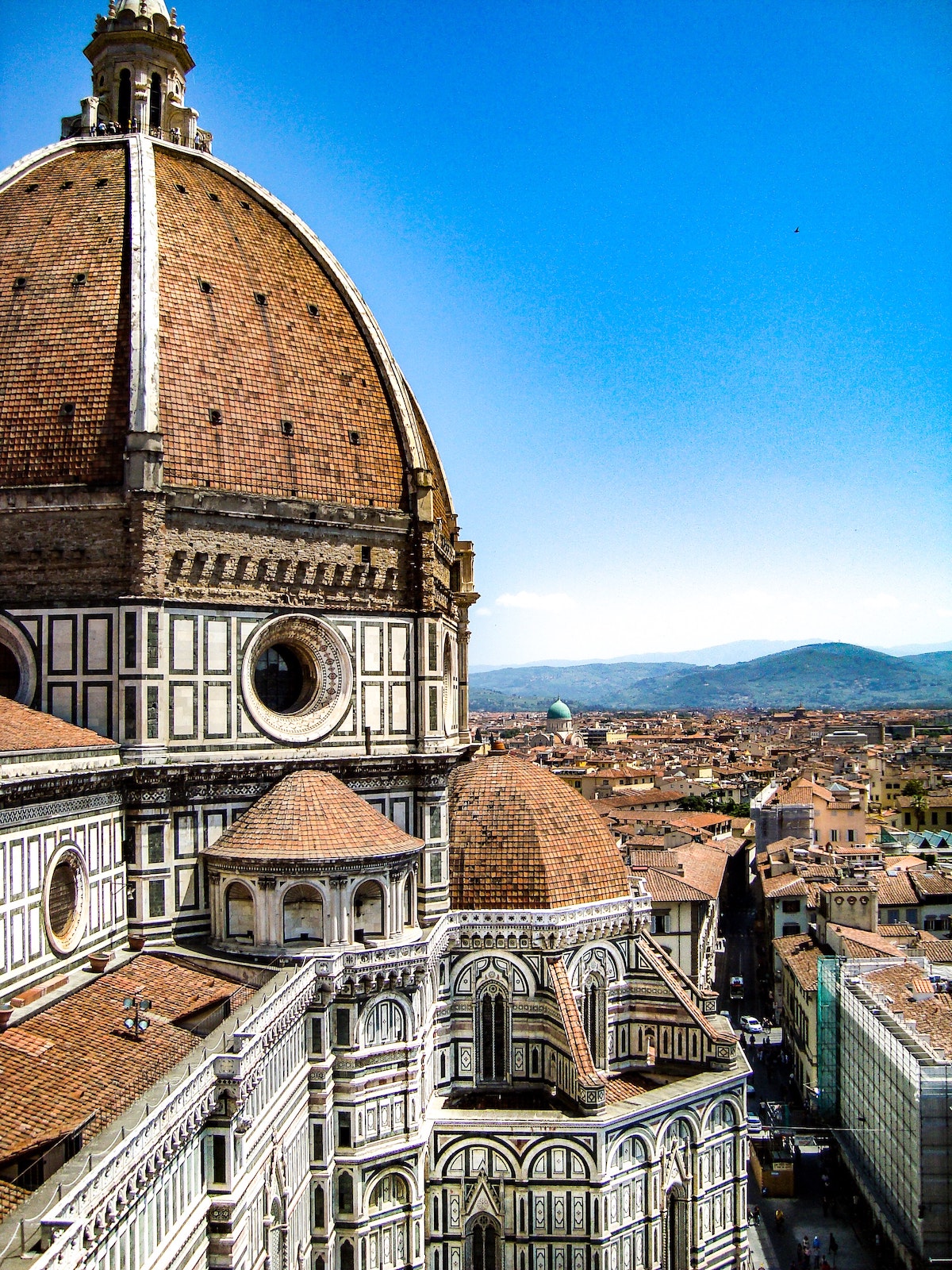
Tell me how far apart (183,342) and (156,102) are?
887cm

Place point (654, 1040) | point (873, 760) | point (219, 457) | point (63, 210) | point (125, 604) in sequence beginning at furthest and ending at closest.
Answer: point (873, 760)
point (654, 1040)
point (63, 210)
point (219, 457)
point (125, 604)

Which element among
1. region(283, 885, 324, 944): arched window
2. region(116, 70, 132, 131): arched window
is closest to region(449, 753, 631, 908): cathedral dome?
region(283, 885, 324, 944): arched window

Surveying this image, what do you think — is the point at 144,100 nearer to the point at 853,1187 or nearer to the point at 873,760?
the point at 853,1187

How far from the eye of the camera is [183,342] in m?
21.9

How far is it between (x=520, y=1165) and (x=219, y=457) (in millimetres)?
14335

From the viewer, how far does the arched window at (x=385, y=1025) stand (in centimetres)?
2000

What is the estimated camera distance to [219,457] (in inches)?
853

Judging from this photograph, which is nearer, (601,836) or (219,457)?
(219,457)

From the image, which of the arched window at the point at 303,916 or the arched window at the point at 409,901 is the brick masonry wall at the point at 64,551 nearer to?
the arched window at the point at 303,916

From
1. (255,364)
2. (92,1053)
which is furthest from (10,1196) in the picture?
(255,364)

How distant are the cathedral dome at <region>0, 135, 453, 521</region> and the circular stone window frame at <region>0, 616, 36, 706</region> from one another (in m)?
2.54

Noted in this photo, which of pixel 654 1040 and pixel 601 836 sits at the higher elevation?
pixel 601 836

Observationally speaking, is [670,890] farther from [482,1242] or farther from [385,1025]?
[385,1025]

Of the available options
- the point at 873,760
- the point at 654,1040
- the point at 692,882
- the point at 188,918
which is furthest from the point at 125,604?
the point at 873,760
